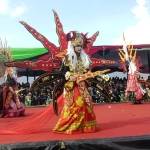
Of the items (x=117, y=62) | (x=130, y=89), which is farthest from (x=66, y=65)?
(x=117, y=62)

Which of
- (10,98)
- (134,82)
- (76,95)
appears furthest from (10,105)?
(76,95)

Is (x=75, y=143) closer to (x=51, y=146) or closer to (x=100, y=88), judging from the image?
(x=51, y=146)

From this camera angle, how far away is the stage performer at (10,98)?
445 inches

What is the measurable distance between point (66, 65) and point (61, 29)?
128 inches

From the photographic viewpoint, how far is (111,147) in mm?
5512

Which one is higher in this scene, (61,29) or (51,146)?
(61,29)

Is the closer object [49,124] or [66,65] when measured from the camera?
[66,65]

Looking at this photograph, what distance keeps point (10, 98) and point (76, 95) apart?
4.64 metres

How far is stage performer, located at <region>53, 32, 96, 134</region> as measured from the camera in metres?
7.05

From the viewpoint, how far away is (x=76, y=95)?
7.16 metres

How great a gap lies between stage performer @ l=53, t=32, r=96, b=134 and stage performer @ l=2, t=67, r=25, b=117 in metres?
4.12

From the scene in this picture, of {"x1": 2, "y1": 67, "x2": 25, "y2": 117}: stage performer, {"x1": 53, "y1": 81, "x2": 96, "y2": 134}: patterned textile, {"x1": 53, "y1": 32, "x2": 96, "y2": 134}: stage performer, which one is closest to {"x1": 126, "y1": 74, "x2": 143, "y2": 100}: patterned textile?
{"x1": 2, "y1": 67, "x2": 25, "y2": 117}: stage performer

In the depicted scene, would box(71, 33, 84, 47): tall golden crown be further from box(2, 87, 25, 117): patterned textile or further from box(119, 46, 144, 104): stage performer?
box(119, 46, 144, 104): stage performer

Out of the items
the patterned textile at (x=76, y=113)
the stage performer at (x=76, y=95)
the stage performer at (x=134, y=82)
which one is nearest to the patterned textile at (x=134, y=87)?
the stage performer at (x=134, y=82)
